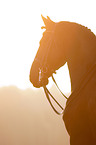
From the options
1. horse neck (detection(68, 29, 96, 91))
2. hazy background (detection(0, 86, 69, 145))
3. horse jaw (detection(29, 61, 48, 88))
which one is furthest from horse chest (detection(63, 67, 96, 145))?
hazy background (detection(0, 86, 69, 145))

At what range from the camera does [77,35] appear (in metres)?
10.2

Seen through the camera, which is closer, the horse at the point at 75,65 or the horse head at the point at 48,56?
the horse at the point at 75,65

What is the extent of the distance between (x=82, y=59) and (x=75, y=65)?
9.6 inches

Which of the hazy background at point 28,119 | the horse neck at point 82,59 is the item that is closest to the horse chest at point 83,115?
the horse neck at point 82,59

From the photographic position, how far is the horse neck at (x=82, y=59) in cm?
997

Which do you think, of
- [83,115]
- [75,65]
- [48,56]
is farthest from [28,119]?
[83,115]

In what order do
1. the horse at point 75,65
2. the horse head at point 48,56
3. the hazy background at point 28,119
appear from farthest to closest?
the hazy background at point 28,119 → the horse head at point 48,56 → the horse at point 75,65

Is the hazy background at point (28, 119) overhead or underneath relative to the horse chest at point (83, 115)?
underneath

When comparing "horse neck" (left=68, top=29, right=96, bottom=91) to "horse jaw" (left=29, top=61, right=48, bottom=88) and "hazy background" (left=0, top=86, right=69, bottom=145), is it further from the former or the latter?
"hazy background" (left=0, top=86, right=69, bottom=145)

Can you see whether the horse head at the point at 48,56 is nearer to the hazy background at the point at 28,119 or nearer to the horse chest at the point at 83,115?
the horse chest at the point at 83,115

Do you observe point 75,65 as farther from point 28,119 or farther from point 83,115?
point 28,119

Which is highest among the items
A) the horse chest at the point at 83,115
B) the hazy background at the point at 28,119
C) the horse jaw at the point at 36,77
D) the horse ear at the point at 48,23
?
the horse ear at the point at 48,23

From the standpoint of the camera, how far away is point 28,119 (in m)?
148

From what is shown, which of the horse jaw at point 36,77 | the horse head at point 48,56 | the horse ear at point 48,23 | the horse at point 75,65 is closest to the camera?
the horse at point 75,65
